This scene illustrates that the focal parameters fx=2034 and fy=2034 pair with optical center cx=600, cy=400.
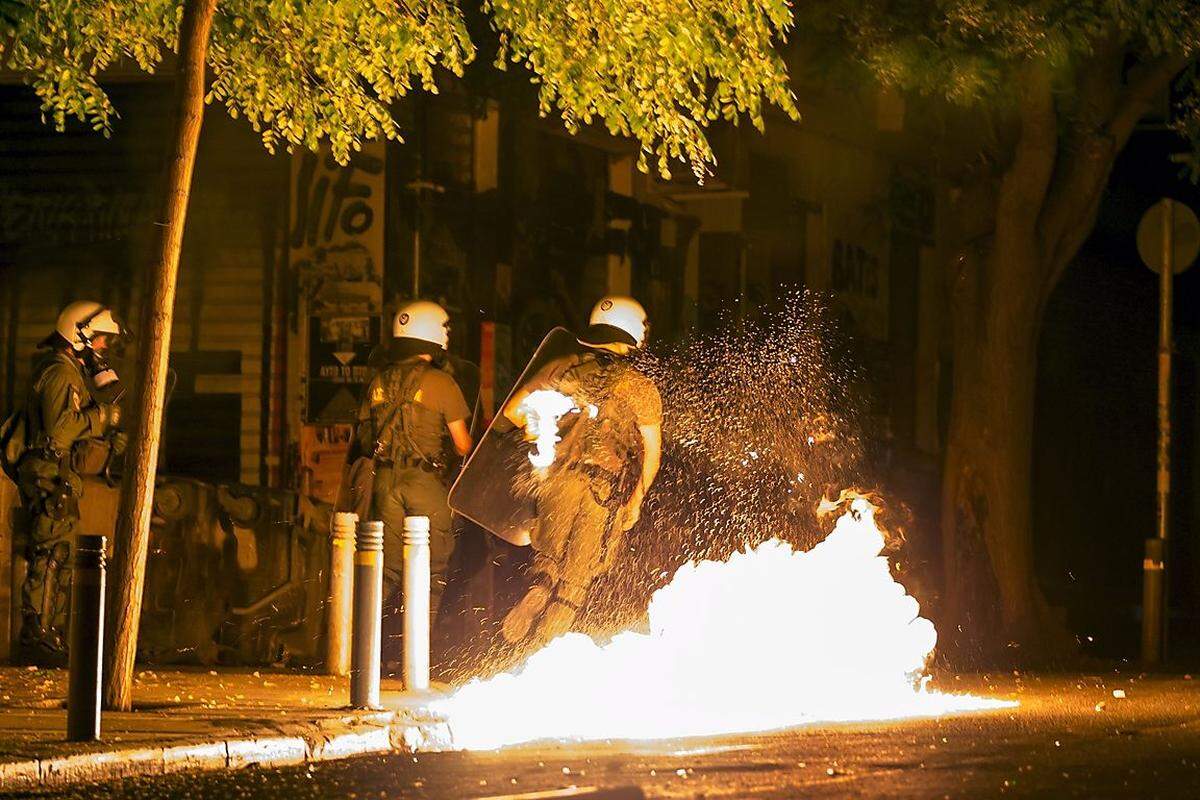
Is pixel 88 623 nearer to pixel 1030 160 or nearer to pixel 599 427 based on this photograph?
pixel 599 427

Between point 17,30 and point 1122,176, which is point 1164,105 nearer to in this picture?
point 1122,176

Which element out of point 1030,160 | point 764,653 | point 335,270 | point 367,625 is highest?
point 1030,160

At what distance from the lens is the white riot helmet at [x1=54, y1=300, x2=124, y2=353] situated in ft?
42.5

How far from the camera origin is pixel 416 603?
1126cm

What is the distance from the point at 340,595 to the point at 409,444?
1.05 meters

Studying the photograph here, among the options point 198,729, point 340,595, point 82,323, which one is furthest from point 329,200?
point 198,729

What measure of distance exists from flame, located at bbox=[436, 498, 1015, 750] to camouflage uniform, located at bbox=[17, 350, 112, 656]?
2.86 m

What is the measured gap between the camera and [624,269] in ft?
70.2

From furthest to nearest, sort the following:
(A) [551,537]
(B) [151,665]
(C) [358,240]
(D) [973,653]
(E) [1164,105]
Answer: (E) [1164,105], (C) [358,240], (D) [973,653], (B) [151,665], (A) [551,537]

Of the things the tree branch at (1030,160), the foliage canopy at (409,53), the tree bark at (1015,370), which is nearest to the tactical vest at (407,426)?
the foliage canopy at (409,53)

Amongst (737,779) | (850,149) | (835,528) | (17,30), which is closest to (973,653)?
(835,528)

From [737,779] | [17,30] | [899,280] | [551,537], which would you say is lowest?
[737,779]

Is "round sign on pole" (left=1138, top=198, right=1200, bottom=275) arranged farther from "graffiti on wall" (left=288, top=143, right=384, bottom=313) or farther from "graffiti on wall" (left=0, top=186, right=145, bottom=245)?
"graffiti on wall" (left=0, top=186, right=145, bottom=245)

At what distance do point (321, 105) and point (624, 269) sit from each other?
9.25m
